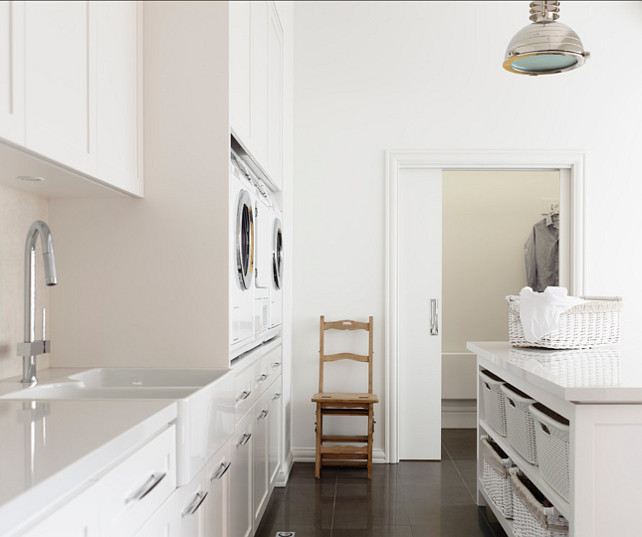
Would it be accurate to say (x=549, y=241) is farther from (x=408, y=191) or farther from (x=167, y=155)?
(x=167, y=155)

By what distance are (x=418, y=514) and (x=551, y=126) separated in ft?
8.75

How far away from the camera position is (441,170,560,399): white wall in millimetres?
5715

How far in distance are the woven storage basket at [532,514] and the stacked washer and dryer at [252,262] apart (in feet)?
3.99

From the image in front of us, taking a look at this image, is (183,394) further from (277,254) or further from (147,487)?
(277,254)

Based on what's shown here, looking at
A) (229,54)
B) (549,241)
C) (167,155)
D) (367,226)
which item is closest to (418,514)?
(367,226)

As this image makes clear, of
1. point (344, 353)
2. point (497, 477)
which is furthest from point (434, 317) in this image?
point (497, 477)

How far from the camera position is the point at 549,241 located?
5.38 meters

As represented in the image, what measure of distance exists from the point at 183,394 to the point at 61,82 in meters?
0.95

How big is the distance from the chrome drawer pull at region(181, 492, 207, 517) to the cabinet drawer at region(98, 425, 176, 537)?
146 millimetres

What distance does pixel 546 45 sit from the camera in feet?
8.10

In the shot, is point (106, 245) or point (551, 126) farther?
point (551, 126)

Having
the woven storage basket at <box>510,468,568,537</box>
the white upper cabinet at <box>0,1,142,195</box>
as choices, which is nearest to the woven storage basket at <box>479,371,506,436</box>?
the woven storage basket at <box>510,468,568,537</box>

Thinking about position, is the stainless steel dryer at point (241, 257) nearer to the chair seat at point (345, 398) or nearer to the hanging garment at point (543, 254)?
the chair seat at point (345, 398)

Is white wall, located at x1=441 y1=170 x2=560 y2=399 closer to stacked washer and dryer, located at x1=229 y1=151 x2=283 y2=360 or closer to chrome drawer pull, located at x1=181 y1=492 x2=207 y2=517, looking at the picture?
stacked washer and dryer, located at x1=229 y1=151 x2=283 y2=360
